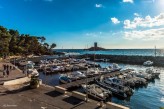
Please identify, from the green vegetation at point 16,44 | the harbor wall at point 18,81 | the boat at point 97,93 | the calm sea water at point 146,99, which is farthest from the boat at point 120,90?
the green vegetation at point 16,44

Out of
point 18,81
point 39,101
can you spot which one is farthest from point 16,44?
point 39,101

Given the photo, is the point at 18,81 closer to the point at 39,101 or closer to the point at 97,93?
the point at 39,101

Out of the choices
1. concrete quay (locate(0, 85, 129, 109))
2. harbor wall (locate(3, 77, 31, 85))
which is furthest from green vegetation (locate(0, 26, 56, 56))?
concrete quay (locate(0, 85, 129, 109))

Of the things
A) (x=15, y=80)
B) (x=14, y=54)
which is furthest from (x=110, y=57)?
(x=15, y=80)

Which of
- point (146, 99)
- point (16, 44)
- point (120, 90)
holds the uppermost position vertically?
point (16, 44)

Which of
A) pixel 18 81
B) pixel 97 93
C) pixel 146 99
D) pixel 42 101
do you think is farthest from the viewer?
pixel 146 99

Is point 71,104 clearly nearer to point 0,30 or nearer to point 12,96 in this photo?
point 12,96

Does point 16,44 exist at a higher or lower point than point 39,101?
higher

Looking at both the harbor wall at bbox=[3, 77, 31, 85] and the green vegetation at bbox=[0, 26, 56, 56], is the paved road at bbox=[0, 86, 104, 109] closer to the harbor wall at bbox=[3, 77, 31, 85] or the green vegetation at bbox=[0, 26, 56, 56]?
the harbor wall at bbox=[3, 77, 31, 85]

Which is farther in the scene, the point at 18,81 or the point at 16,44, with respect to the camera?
the point at 16,44
